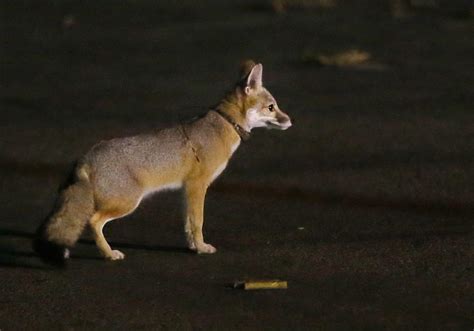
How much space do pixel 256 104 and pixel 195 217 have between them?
1.05m

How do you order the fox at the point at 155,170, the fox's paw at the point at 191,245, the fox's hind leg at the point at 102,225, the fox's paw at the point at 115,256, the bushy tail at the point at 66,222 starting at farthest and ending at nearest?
Answer: the fox's paw at the point at 191,245 → the fox's paw at the point at 115,256 → the fox's hind leg at the point at 102,225 → the fox at the point at 155,170 → the bushy tail at the point at 66,222

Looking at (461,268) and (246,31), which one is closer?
(461,268)

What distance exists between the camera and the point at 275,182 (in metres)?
10.2

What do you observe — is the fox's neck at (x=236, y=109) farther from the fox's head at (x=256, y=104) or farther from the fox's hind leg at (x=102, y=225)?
the fox's hind leg at (x=102, y=225)

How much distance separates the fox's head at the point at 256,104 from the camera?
8.60m

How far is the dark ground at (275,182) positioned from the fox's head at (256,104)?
0.79m

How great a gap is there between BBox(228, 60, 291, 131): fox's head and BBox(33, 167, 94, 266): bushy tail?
4.86 feet

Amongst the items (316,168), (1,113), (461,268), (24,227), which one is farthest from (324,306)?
(1,113)

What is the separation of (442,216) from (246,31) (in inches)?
464

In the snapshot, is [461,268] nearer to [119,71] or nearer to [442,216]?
[442,216]

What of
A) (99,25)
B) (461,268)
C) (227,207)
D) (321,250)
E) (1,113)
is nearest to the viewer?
(461,268)

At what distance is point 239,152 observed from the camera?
37.8 ft

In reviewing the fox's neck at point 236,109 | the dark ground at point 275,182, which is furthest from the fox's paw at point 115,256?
the fox's neck at point 236,109

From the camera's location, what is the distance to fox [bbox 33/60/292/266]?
752 cm
